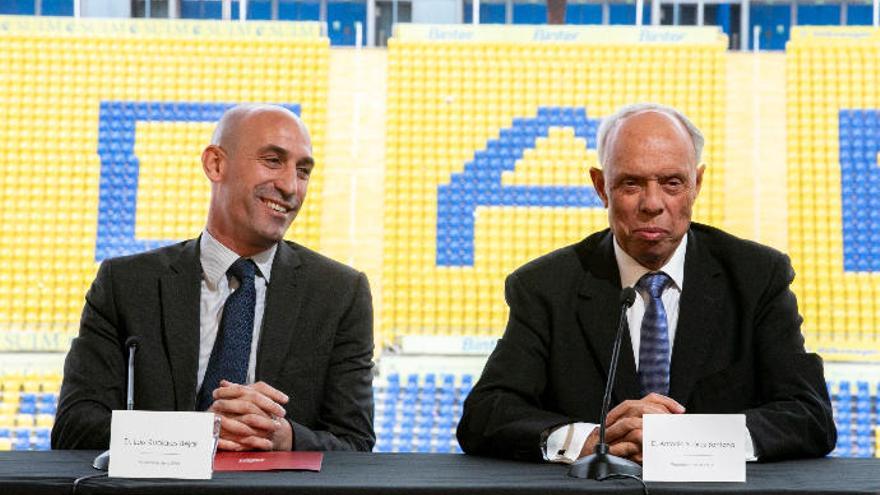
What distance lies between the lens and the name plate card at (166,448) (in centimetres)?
136

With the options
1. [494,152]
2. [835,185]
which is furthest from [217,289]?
[835,185]

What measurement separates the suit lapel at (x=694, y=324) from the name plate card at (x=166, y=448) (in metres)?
0.93

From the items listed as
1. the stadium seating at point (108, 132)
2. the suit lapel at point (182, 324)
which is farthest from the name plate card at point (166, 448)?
the stadium seating at point (108, 132)

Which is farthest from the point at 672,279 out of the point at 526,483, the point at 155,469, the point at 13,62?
the point at 13,62

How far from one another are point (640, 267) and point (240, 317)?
796 mm

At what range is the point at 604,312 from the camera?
2076 mm

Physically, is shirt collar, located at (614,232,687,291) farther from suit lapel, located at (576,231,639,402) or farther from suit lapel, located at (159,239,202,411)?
suit lapel, located at (159,239,202,411)

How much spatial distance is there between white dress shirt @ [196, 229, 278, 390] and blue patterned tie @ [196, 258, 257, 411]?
0.02 meters

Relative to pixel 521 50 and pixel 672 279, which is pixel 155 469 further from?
pixel 521 50

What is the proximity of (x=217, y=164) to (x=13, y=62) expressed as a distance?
8.55 metres

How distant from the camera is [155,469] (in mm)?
1376

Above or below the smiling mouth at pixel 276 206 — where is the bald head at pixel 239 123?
above

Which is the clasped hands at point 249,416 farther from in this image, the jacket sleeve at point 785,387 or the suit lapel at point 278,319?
the jacket sleeve at point 785,387

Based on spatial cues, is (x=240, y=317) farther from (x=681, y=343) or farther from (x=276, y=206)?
(x=681, y=343)
